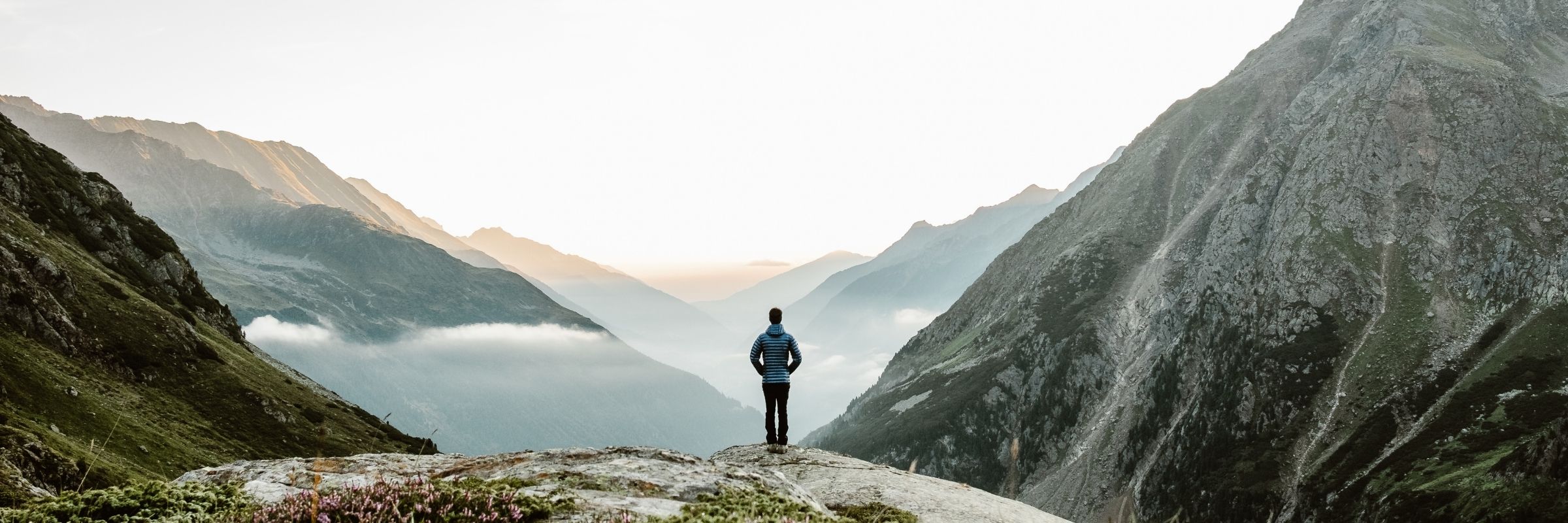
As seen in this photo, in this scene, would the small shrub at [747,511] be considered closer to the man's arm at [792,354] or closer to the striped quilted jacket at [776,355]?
the man's arm at [792,354]

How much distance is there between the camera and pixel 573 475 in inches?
486

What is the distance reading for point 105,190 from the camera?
439 ft

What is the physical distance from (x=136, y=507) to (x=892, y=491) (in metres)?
11.8

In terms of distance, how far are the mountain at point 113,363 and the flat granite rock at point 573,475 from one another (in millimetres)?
10932

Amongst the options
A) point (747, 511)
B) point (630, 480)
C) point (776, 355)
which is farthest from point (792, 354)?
point (747, 511)

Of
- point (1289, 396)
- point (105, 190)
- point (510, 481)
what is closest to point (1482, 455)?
point (1289, 396)

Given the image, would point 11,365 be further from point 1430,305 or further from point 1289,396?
point 1430,305

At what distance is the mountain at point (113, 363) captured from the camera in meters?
55.6

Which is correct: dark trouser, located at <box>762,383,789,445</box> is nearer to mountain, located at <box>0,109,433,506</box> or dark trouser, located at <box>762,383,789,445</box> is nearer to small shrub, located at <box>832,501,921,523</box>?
small shrub, located at <box>832,501,921,523</box>

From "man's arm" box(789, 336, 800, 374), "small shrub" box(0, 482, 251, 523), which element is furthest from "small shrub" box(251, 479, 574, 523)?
"man's arm" box(789, 336, 800, 374)

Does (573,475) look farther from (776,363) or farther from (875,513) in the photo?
(776,363)

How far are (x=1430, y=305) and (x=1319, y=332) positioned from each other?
21.5m

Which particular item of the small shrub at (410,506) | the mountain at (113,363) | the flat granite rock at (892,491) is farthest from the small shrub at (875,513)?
the mountain at (113,363)

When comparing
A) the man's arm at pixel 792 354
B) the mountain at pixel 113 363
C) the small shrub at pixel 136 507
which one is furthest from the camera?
the mountain at pixel 113 363
